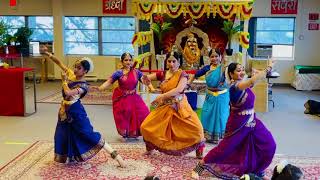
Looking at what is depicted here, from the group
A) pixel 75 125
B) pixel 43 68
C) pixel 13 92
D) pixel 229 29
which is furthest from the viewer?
pixel 43 68

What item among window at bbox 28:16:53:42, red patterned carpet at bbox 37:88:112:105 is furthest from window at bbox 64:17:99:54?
red patterned carpet at bbox 37:88:112:105

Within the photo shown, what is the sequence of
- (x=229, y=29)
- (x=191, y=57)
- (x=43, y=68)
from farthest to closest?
1. (x=43, y=68)
2. (x=229, y=29)
3. (x=191, y=57)

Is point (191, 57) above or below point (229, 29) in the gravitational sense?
below

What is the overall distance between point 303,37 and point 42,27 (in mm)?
6874

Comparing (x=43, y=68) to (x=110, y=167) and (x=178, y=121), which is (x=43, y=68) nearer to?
(x=110, y=167)

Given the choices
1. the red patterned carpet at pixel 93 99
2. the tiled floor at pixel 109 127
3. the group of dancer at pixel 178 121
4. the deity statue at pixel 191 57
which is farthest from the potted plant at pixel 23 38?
the group of dancer at pixel 178 121

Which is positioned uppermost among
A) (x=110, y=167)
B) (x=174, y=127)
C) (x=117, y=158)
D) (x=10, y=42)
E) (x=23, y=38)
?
(x=23, y=38)

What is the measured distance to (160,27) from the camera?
8.96 metres

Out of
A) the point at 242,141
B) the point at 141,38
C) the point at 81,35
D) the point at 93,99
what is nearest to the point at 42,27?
the point at 81,35

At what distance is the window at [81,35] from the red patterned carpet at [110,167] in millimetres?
7144

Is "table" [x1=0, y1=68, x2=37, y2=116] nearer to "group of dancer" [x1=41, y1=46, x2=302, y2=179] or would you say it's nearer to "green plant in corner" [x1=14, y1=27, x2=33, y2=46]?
"group of dancer" [x1=41, y1=46, x2=302, y2=179]

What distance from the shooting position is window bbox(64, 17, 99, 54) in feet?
39.0

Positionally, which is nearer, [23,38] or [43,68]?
[23,38]

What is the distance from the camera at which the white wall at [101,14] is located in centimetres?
1073
